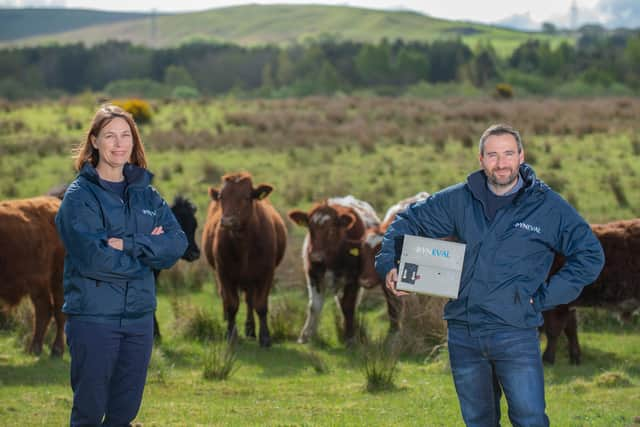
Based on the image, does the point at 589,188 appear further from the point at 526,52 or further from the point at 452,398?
the point at 526,52

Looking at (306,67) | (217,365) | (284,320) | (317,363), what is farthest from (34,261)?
(306,67)

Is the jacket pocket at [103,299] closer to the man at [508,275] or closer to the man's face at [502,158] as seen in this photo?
the man at [508,275]

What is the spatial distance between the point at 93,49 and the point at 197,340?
10720cm

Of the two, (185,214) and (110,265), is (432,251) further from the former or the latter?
(185,214)

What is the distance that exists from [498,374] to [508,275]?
1.75 feet

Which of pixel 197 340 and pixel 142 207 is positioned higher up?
pixel 142 207

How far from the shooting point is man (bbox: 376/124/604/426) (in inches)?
190

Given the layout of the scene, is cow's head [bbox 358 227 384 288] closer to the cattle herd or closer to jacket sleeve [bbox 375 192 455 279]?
the cattle herd

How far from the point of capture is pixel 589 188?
21.8m

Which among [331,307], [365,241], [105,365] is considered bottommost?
[331,307]

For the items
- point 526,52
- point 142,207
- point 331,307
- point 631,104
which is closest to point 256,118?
point 631,104

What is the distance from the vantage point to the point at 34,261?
10094 millimetres

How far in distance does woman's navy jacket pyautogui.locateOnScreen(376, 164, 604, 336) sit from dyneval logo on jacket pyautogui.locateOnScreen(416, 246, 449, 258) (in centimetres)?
12

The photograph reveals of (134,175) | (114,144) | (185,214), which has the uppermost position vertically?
(114,144)
